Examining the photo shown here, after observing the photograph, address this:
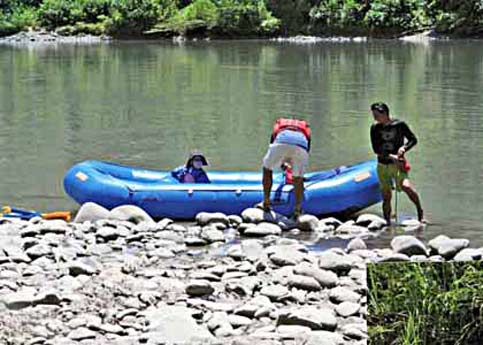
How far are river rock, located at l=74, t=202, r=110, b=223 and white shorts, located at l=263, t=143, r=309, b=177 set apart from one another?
1.61 meters

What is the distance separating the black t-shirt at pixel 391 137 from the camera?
8.69 m

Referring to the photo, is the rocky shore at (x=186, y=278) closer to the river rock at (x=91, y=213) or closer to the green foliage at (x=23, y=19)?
the river rock at (x=91, y=213)

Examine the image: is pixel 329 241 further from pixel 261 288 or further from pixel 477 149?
pixel 477 149

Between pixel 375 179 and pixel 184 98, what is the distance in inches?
555

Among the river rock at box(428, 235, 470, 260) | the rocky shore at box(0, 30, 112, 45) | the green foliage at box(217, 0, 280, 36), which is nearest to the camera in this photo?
the river rock at box(428, 235, 470, 260)

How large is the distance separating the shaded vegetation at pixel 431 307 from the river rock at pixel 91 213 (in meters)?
6.59

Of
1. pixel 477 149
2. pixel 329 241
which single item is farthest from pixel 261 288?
pixel 477 149

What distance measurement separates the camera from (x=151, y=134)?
17078 millimetres

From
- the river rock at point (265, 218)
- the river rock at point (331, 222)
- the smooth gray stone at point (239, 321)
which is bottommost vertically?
the river rock at point (331, 222)

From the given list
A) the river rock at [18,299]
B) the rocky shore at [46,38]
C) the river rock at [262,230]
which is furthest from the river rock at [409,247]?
the rocky shore at [46,38]

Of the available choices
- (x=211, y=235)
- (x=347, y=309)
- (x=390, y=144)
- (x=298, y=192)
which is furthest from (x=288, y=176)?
(x=347, y=309)

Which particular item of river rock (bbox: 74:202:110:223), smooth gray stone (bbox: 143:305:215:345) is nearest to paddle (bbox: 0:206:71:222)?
river rock (bbox: 74:202:110:223)

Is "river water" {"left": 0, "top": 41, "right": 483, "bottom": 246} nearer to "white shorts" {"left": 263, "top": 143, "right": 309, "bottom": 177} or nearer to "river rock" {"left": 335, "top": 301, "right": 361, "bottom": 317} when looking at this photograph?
"white shorts" {"left": 263, "top": 143, "right": 309, "bottom": 177}

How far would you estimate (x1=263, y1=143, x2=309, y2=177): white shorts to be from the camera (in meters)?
9.04
